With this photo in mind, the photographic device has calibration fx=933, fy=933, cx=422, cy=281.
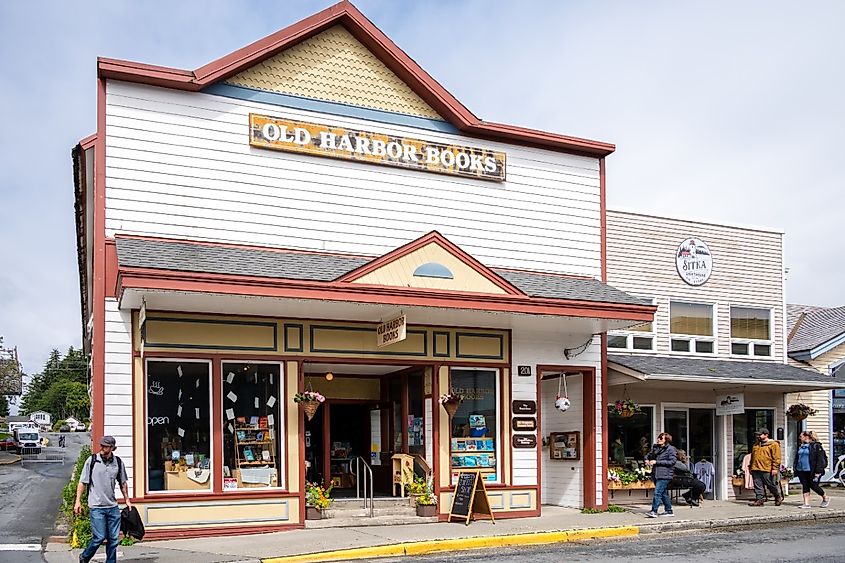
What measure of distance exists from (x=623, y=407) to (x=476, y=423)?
3.44m

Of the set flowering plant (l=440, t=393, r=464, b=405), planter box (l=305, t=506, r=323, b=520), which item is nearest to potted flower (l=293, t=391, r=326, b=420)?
planter box (l=305, t=506, r=323, b=520)

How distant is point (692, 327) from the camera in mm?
21500

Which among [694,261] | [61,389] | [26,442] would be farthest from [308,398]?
[61,389]

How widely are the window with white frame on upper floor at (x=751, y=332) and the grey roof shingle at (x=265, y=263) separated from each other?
6.30 meters

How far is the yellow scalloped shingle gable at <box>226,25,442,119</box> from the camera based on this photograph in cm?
1587

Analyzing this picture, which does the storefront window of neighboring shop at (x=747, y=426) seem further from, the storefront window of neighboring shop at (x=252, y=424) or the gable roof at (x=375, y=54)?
the storefront window of neighboring shop at (x=252, y=424)

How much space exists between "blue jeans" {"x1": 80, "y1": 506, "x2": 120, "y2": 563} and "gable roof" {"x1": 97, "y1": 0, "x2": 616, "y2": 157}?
6.87 meters

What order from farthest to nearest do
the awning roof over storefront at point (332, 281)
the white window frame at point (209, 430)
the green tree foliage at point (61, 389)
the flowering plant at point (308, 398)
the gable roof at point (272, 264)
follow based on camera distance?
1. the green tree foliage at point (61, 389)
2. the flowering plant at point (308, 398)
3. the white window frame at point (209, 430)
4. the gable roof at point (272, 264)
5. the awning roof over storefront at point (332, 281)

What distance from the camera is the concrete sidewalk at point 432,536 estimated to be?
12.8 m

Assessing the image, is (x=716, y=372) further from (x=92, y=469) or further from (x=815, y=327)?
(x=92, y=469)

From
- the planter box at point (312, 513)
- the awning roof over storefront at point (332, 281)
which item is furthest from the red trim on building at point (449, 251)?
the planter box at point (312, 513)

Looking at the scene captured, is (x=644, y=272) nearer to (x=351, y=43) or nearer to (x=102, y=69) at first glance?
(x=351, y=43)

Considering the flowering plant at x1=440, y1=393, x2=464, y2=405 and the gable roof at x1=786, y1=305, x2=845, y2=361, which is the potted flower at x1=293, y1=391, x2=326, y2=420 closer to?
the flowering plant at x1=440, y1=393, x2=464, y2=405

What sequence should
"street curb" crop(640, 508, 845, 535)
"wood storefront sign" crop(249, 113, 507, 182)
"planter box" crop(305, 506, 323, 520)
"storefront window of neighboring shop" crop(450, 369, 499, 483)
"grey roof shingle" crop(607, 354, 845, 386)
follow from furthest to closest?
"grey roof shingle" crop(607, 354, 845, 386)
"storefront window of neighboring shop" crop(450, 369, 499, 483)
"street curb" crop(640, 508, 845, 535)
"wood storefront sign" crop(249, 113, 507, 182)
"planter box" crop(305, 506, 323, 520)
